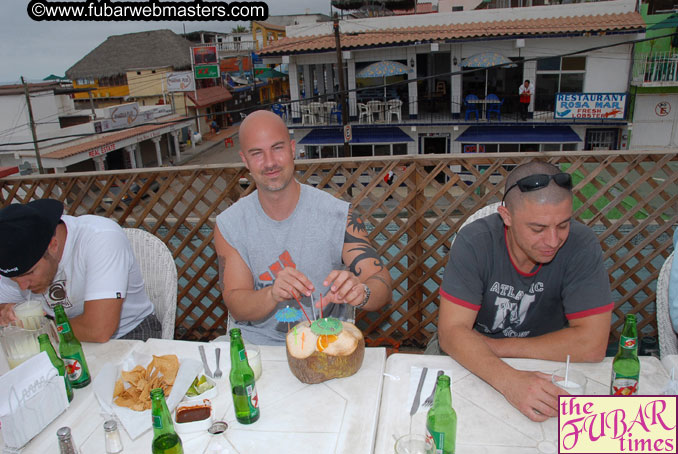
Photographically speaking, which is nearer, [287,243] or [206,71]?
[287,243]

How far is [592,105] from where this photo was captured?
11.0 meters

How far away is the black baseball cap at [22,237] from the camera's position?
4.68ft

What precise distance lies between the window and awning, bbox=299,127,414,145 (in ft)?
11.3

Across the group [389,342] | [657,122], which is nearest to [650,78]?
[657,122]

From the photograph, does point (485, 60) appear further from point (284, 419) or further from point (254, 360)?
point (284, 419)

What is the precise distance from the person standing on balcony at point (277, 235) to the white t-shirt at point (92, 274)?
0.37m


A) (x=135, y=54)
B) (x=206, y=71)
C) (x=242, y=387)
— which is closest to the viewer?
(x=242, y=387)

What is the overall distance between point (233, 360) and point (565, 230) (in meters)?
1.06

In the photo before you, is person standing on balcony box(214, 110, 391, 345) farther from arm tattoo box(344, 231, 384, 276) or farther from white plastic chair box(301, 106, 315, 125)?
white plastic chair box(301, 106, 315, 125)

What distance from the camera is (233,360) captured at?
116 centimetres

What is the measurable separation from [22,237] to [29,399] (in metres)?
0.56

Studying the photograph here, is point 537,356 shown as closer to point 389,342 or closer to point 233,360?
point 233,360

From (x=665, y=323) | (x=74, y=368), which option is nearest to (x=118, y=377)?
(x=74, y=368)

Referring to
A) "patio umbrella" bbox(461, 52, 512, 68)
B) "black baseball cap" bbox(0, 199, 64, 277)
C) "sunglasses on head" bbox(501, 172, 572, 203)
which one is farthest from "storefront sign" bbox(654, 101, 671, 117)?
"black baseball cap" bbox(0, 199, 64, 277)
